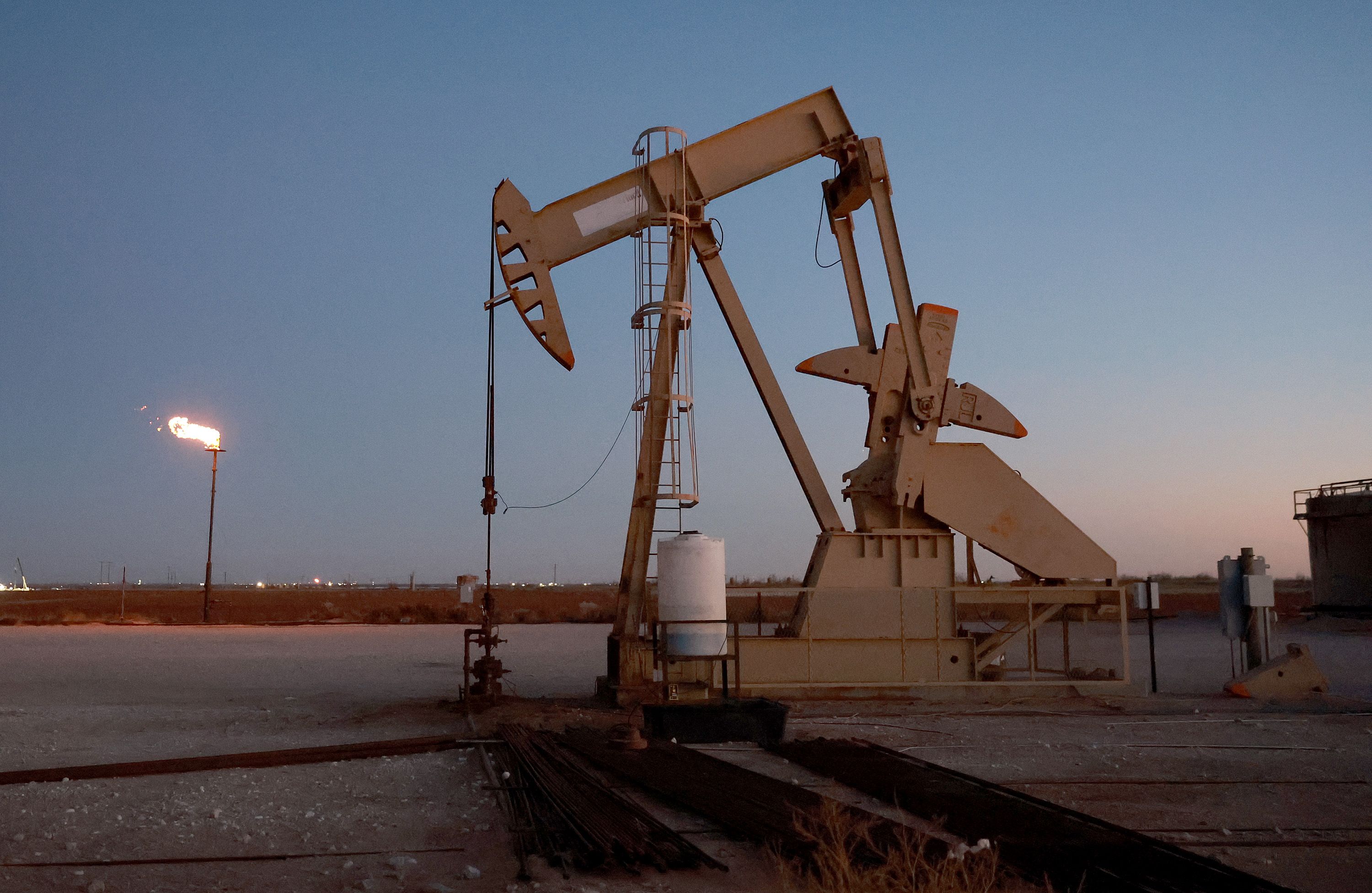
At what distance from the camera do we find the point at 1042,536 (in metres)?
13.5

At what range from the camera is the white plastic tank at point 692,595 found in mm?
10664

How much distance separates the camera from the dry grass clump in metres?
4.34

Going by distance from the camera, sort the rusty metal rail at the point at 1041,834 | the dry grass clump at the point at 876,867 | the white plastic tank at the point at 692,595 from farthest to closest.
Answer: the white plastic tank at the point at 692,595
the rusty metal rail at the point at 1041,834
the dry grass clump at the point at 876,867

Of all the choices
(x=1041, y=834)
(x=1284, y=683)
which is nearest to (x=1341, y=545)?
(x=1284, y=683)

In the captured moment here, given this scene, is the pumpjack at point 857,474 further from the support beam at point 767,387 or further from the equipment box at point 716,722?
the equipment box at point 716,722

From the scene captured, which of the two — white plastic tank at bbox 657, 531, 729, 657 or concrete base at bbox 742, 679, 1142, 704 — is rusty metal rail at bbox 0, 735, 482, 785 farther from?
concrete base at bbox 742, 679, 1142, 704

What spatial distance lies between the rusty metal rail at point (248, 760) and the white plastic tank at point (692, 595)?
2356mm

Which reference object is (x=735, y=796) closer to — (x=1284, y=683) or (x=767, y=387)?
(x=767, y=387)

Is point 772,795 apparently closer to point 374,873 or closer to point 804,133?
point 374,873

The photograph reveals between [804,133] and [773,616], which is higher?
[804,133]

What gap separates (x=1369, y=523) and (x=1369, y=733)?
100 feet

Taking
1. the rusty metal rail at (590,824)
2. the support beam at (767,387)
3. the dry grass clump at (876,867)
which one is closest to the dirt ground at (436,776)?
the rusty metal rail at (590,824)

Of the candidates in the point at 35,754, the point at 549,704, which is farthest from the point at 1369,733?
the point at 35,754

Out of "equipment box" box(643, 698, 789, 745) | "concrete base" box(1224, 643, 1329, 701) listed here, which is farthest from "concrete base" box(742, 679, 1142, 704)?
"equipment box" box(643, 698, 789, 745)
